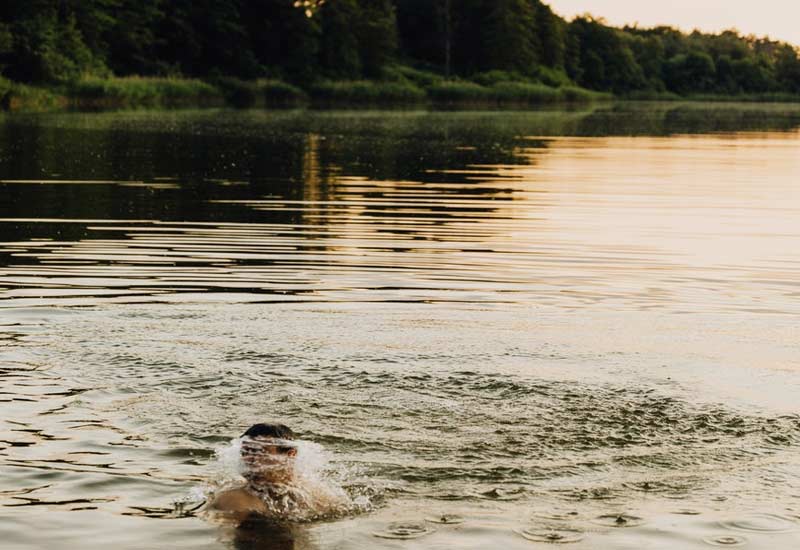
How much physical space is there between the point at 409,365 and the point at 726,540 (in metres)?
4.07

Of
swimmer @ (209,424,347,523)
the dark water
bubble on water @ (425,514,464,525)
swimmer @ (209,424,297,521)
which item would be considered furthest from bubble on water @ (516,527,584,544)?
swimmer @ (209,424,297,521)

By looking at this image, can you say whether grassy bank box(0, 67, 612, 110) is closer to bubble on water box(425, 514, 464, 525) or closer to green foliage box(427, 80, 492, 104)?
green foliage box(427, 80, 492, 104)

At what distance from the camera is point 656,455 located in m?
7.90

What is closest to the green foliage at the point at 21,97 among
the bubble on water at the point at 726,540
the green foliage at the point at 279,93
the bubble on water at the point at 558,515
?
the green foliage at the point at 279,93

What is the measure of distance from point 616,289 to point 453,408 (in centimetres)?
568

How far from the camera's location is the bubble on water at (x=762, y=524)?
6.59 meters

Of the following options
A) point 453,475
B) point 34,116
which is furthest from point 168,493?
point 34,116

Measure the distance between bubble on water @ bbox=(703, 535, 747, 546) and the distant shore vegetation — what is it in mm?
59478

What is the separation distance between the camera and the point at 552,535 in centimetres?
648

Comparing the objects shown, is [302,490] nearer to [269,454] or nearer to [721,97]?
[269,454]

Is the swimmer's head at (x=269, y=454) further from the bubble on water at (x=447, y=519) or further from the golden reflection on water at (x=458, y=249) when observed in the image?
the golden reflection on water at (x=458, y=249)

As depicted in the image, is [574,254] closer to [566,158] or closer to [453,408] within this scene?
[453,408]

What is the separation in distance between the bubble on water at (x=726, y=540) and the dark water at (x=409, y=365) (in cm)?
2

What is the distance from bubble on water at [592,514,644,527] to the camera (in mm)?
6656
